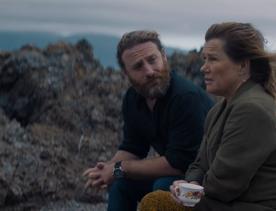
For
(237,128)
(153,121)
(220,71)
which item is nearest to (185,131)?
(153,121)

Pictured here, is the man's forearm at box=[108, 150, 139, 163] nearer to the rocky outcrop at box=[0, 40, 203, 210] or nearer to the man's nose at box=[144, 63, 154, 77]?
the man's nose at box=[144, 63, 154, 77]

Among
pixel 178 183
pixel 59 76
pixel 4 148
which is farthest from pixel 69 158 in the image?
pixel 178 183

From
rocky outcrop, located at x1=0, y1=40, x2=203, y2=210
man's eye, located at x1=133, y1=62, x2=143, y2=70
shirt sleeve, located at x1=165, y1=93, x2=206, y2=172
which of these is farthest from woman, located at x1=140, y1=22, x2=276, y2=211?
rocky outcrop, located at x1=0, y1=40, x2=203, y2=210

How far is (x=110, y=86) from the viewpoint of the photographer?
10.5 metres

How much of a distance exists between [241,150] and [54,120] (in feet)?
18.8

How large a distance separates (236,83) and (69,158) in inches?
183

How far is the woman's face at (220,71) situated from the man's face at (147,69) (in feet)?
2.88

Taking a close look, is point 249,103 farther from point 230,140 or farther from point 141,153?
point 141,153

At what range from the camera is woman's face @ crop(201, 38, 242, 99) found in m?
4.60

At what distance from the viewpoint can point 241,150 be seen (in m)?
4.30

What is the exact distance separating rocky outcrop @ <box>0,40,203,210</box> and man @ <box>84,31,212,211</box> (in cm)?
254

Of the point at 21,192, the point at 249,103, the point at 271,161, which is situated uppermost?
the point at 249,103

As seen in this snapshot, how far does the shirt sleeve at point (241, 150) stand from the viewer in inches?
168

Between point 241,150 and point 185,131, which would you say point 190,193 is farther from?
point 185,131
